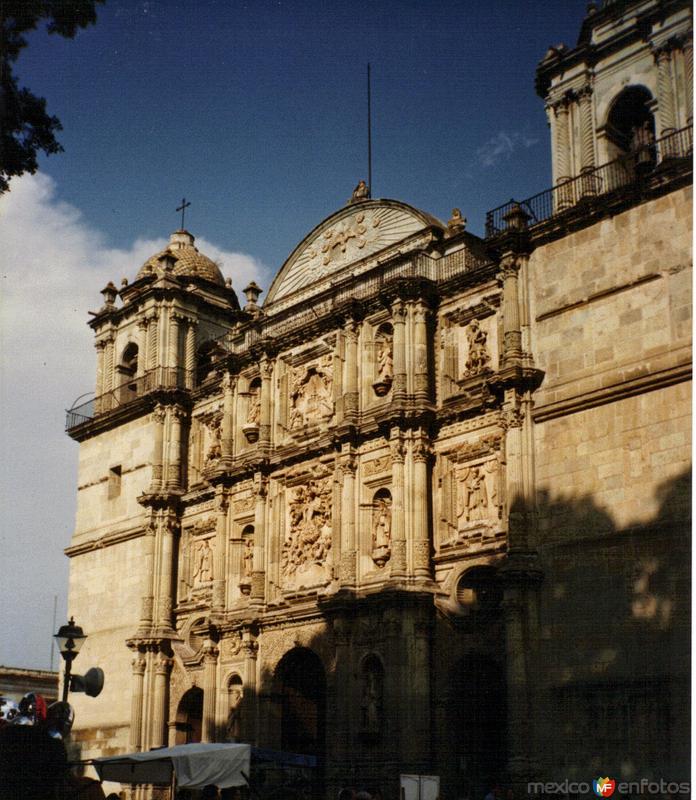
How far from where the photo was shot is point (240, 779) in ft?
64.4

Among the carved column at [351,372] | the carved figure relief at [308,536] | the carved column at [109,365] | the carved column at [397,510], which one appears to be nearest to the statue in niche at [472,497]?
the carved column at [397,510]

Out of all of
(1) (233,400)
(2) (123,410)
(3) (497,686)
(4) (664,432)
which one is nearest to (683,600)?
(4) (664,432)

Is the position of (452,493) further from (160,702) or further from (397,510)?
(160,702)

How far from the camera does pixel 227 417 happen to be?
31.8 meters

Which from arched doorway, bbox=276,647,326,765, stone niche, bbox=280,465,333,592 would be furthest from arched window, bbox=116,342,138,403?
arched doorway, bbox=276,647,326,765

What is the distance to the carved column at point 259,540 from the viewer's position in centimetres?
2914

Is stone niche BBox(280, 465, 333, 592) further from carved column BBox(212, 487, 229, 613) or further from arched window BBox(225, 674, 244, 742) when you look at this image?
arched window BBox(225, 674, 244, 742)

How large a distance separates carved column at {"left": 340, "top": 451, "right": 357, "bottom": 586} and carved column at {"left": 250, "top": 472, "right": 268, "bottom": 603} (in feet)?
10.2

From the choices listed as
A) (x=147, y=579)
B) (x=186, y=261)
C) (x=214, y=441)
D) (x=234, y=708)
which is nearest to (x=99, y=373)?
(x=186, y=261)

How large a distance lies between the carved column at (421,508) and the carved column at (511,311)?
9.60 feet

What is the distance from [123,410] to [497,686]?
15540 mm

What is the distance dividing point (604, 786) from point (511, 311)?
962cm

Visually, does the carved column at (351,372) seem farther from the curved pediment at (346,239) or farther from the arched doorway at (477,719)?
the arched doorway at (477,719)

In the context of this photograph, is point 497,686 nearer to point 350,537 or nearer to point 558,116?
point 350,537
